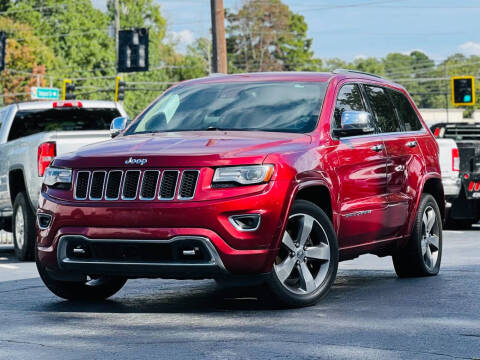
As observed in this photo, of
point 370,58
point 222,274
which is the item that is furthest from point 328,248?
point 370,58

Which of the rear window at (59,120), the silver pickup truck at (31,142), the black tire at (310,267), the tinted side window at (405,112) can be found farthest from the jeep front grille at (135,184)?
the rear window at (59,120)

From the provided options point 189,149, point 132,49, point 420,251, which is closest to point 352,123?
point 189,149

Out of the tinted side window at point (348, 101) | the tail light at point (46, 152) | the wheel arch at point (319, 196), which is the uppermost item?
the tinted side window at point (348, 101)

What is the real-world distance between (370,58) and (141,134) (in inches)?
6472

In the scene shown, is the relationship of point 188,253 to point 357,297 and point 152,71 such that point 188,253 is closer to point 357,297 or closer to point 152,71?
point 357,297

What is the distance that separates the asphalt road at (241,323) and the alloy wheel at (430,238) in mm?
310

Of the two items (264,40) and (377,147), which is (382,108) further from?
(264,40)

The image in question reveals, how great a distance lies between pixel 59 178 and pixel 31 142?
5.56 m

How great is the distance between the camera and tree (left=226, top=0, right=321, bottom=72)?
11862 centimetres

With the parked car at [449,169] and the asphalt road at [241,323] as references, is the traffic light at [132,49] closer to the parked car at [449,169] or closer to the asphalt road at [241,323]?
the parked car at [449,169]

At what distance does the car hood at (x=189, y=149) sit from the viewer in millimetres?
7336

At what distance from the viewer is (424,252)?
10055 millimetres

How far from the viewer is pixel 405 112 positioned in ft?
33.7

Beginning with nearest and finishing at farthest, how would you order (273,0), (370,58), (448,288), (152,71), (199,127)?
(199,127) < (448,288) < (152,71) < (273,0) < (370,58)
